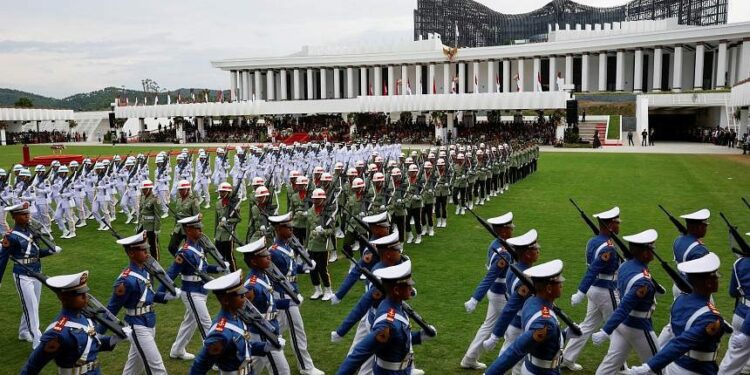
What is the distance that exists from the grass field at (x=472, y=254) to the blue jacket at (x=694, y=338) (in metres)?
2.45

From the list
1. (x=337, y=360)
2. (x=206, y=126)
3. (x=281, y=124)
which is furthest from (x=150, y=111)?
(x=337, y=360)

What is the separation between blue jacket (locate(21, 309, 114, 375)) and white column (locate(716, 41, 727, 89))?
223 ft

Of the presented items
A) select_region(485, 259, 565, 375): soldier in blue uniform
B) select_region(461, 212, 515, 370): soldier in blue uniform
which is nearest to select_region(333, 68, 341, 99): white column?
select_region(461, 212, 515, 370): soldier in blue uniform

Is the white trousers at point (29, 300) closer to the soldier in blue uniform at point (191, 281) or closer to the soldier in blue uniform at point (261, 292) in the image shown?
the soldier in blue uniform at point (191, 281)

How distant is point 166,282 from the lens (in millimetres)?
7102

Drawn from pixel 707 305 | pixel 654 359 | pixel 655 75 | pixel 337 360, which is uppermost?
pixel 655 75

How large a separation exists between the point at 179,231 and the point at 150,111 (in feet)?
197

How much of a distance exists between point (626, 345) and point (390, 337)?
2825 mm

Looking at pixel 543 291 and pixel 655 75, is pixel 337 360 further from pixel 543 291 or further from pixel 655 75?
pixel 655 75

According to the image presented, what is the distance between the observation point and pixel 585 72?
72.1 metres

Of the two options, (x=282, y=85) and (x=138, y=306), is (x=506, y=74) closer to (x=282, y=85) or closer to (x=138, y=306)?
(x=282, y=85)

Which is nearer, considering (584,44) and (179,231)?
(179,231)

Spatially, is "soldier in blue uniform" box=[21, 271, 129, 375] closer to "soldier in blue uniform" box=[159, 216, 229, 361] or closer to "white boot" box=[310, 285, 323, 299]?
"soldier in blue uniform" box=[159, 216, 229, 361]

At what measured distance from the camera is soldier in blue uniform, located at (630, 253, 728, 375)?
5.22m
